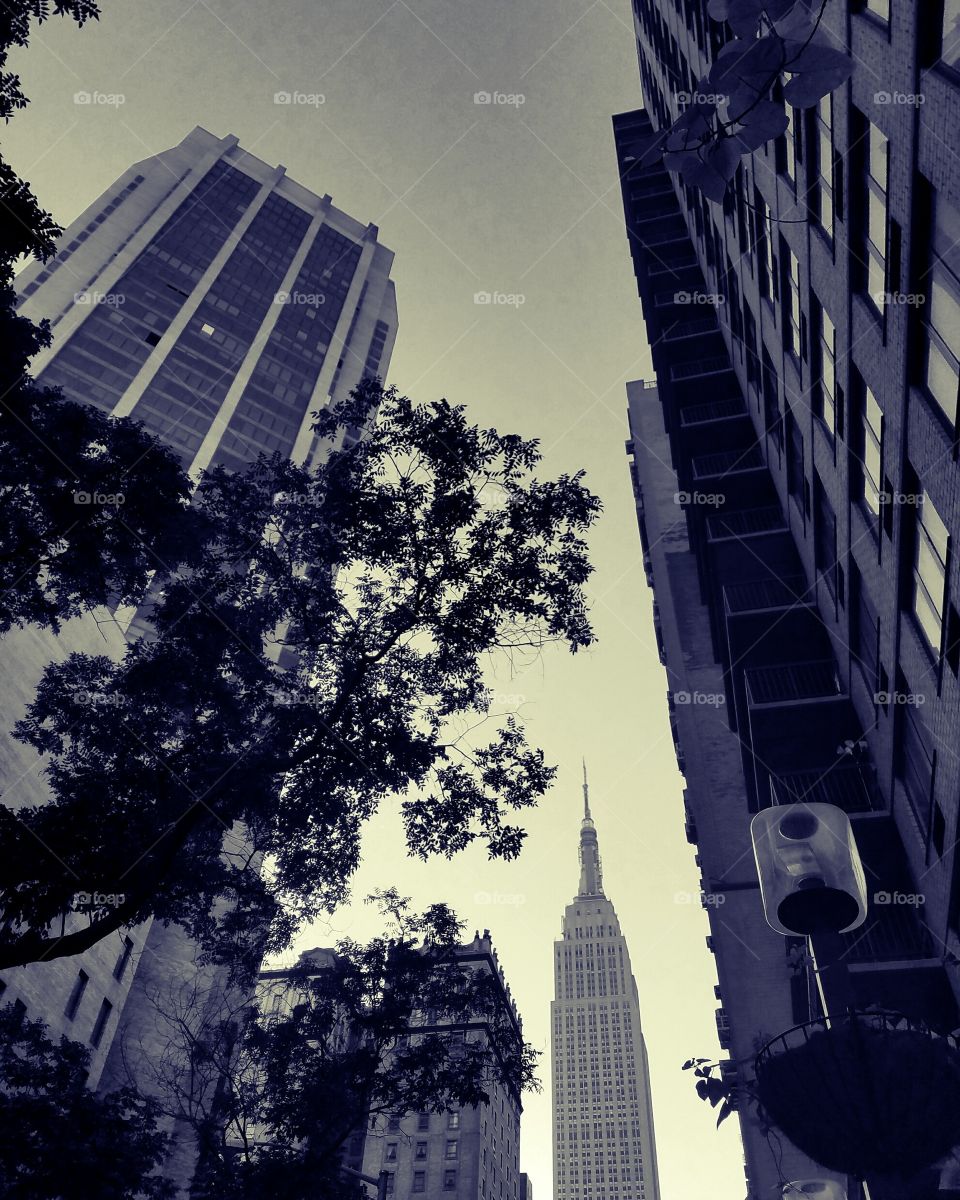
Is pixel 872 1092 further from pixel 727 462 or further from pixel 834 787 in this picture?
pixel 727 462

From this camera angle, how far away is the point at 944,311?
31.7ft

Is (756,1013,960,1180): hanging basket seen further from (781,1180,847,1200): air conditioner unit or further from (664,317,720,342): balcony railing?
(664,317,720,342): balcony railing

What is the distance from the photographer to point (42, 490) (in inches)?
444

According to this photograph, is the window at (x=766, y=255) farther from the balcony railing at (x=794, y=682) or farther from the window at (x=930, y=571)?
the window at (x=930, y=571)

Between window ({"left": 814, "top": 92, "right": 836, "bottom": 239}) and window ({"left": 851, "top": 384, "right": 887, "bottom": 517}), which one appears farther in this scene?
window ({"left": 814, "top": 92, "right": 836, "bottom": 239})

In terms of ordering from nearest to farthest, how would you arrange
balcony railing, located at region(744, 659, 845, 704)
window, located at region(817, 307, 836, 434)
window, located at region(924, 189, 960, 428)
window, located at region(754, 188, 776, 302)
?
window, located at region(924, 189, 960, 428)
window, located at region(817, 307, 836, 434)
window, located at region(754, 188, 776, 302)
balcony railing, located at region(744, 659, 845, 704)

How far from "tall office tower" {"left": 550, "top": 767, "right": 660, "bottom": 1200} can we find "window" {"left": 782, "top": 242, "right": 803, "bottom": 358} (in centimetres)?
16711

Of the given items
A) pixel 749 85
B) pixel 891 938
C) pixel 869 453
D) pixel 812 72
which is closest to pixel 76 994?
pixel 891 938

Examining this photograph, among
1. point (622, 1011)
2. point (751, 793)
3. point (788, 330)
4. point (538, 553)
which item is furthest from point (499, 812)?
point (622, 1011)

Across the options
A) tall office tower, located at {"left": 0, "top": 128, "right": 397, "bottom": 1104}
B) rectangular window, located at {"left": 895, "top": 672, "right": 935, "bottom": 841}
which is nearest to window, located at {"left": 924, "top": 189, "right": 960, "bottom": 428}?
rectangular window, located at {"left": 895, "top": 672, "right": 935, "bottom": 841}

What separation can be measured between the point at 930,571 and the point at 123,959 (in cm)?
3316

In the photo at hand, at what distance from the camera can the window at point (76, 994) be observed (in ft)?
91.4

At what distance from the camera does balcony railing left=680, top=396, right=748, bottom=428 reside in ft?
101

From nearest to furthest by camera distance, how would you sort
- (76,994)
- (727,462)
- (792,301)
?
(792,301) < (76,994) < (727,462)
